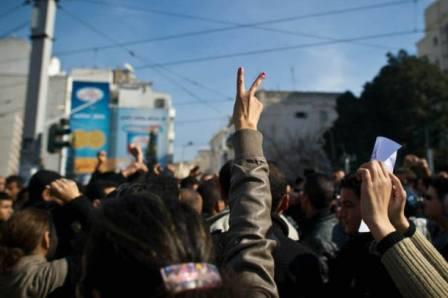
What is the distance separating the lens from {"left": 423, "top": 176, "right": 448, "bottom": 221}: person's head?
3.21 m

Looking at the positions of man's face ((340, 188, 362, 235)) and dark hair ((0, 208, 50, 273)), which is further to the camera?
man's face ((340, 188, 362, 235))

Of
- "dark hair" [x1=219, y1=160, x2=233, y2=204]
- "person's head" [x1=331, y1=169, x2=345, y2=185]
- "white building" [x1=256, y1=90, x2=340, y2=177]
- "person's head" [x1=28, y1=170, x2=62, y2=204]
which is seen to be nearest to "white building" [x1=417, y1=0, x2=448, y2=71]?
"white building" [x1=256, y1=90, x2=340, y2=177]

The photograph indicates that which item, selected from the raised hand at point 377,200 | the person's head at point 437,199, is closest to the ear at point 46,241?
the raised hand at point 377,200

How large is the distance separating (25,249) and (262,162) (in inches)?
62.2

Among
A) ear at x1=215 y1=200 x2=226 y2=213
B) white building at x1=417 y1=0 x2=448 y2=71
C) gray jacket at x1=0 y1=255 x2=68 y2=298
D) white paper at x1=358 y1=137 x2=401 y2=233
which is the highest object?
white building at x1=417 y1=0 x2=448 y2=71

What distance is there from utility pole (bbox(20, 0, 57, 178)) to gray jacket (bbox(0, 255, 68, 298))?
321 inches

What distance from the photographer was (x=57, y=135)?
11.0 meters

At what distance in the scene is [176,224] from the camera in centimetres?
109

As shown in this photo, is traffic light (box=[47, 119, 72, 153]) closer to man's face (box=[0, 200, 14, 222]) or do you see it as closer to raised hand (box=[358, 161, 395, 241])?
man's face (box=[0, 200, 14, 222])

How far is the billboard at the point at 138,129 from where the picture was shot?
35469 millimetres

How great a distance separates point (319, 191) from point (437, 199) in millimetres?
926

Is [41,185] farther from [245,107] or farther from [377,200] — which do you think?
[377,200]

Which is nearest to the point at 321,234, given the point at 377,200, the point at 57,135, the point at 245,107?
the point at 377,200

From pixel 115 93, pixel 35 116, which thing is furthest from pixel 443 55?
pixel 35 116
